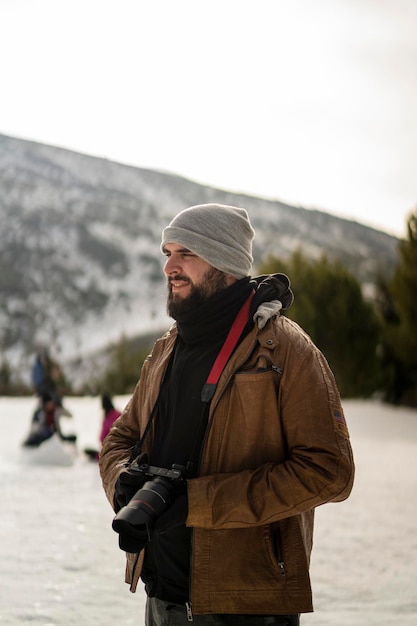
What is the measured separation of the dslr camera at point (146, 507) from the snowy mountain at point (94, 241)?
49.3 metres

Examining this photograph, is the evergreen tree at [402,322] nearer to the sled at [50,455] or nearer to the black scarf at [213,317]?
the sled at [50,455]

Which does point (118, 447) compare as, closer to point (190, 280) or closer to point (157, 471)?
point (157, 471)

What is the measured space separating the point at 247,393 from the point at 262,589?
0.48 metres

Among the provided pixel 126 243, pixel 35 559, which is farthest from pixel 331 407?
pixel 126 243

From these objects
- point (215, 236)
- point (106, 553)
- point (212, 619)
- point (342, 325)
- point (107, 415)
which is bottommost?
point (342, 325)

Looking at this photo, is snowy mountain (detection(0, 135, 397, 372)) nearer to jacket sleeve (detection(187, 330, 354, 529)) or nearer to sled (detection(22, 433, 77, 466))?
sled (detection(22, 433, 77, 466))

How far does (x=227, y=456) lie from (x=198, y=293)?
453mm

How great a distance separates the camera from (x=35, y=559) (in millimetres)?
5074

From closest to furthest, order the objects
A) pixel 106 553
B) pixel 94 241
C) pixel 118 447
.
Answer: pixel 118 447
pixel 106 553
pixel 94 241

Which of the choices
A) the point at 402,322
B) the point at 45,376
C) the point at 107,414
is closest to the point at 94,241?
the point at 402,322

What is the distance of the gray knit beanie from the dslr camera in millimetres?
572

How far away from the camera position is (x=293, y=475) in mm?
1869

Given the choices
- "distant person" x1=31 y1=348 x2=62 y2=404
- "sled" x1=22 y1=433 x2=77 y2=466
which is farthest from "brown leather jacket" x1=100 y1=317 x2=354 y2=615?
"distant person" x1=31 y1=348 x2=62 y2=404

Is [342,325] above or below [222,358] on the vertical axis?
below
